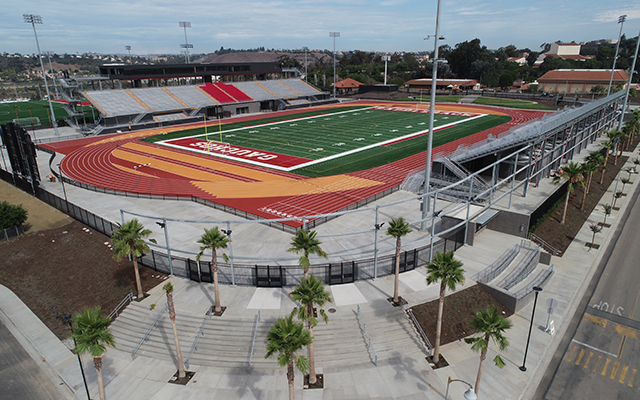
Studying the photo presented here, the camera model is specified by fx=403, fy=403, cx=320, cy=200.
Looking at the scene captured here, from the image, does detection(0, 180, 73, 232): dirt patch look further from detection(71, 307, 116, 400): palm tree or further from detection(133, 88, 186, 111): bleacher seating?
detection(133, 88, 186, 111): bleacher seating

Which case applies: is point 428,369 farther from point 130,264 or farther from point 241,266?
point 130,264

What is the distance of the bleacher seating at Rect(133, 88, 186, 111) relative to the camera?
82.4 meters

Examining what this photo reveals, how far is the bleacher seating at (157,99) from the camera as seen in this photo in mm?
82375

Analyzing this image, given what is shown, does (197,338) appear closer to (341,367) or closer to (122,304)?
(122,304)

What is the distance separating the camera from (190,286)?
900 inches

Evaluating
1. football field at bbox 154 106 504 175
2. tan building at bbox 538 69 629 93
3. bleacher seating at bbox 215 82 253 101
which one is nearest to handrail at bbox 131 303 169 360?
football field at bbox 154 106 504 175

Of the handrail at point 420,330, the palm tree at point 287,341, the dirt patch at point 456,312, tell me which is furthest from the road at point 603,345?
the palm tree at point 287,341

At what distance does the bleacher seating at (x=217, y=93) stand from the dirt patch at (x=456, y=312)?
7997 cm

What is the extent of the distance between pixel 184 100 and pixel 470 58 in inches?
4501

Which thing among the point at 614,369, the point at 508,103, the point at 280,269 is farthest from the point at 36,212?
the point at 508,103

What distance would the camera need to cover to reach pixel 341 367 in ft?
58.3

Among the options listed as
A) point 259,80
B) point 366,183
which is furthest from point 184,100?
point 366,183

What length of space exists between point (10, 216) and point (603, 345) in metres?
38.5

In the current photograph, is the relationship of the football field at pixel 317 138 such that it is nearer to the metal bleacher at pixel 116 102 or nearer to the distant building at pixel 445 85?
the metal bleacher at pixel 116 102
